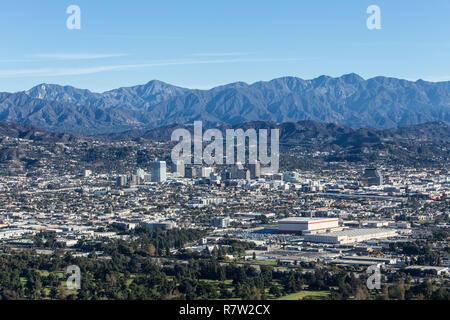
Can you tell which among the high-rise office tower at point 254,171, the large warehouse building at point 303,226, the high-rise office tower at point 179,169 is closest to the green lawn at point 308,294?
the large warehouse building at point 303,226

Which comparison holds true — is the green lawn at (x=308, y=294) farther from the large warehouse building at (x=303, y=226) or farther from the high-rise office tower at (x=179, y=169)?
the high-rise office tower at (x=179, y=169)

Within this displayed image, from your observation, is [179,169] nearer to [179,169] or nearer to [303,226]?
[179,169]

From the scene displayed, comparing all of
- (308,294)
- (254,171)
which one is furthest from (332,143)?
(308,294)

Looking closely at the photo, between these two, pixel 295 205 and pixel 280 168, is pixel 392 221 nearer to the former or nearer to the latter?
pixel 295 205

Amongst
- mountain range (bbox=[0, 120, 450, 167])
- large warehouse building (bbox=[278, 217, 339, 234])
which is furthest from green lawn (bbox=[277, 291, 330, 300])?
mountain range (bbox=[0, 120, 450, 167])

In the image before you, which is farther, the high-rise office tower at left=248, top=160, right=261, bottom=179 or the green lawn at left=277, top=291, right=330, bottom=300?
the high-rise office tower at left=248, top=160, right=261, bottom=179

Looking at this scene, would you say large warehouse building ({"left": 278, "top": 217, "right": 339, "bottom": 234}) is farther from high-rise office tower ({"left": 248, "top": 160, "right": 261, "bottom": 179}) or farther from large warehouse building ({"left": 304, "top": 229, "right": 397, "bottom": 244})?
high-rise office tower ({"left": 248, "top": 160, "right": 261, "bottom": 179})
